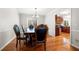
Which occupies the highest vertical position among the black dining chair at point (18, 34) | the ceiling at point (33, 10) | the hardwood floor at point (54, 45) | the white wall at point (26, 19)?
the ceiling at point (33, 10)

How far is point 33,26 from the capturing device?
1894 mm

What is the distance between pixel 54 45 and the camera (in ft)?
6.28

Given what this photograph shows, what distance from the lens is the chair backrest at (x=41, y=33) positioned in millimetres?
1917

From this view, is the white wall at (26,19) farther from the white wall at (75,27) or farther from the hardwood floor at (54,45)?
the white wall at (75,27)

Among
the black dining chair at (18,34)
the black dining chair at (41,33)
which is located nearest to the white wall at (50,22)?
the black dining chair at (41,33)

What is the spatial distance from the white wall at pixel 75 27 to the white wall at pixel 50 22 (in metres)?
0.33

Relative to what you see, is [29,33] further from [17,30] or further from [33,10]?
[33,10]

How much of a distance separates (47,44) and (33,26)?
407 mm

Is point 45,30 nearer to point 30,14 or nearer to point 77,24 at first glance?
point 30,14

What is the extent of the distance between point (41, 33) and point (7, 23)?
24.5 inches

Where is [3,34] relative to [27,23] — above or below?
below

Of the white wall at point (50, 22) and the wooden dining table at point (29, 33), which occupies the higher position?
the white wall at point (50, 22)

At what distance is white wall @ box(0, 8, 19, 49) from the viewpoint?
1839 mm
